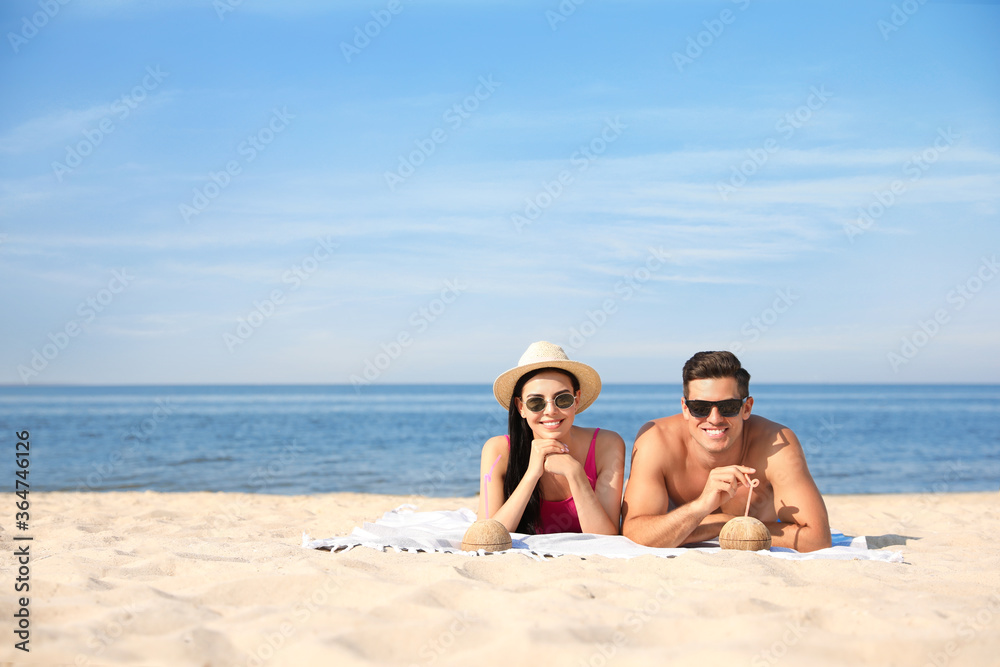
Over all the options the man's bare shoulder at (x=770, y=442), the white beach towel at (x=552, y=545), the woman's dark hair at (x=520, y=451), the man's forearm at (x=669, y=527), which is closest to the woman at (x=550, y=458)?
the woman's dark hair at (x=520, y=451)

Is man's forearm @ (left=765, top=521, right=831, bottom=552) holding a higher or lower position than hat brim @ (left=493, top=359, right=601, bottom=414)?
lower

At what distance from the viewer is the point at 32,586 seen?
11.4ft

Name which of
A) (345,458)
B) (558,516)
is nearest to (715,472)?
(558,516)

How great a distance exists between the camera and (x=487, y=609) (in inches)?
122

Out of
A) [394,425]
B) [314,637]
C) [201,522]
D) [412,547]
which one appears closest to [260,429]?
[394,425]

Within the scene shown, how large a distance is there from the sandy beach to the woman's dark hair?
960 mm

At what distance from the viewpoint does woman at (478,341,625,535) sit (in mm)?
4855

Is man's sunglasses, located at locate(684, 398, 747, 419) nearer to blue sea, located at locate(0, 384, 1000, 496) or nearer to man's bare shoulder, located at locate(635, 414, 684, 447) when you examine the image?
man's bare shoulder, located at locate(635, 414, 684, 447)

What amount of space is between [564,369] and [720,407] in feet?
3.58

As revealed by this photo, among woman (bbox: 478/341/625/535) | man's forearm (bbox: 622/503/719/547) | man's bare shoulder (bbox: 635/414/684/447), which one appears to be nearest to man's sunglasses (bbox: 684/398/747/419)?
man's bare shoulder (bbox: 635/414/684/447)

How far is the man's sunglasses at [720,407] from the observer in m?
4.59

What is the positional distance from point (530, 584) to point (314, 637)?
1177mm

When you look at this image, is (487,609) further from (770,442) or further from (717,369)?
(770,442)

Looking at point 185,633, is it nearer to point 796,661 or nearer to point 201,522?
point 796,661
